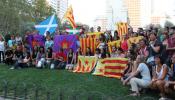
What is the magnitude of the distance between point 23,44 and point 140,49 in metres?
8.75

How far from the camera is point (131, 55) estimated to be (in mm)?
14023

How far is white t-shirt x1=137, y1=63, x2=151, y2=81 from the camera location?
458 inches

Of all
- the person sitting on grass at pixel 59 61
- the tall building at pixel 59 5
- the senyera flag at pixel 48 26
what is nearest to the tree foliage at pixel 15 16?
the senyera flag at pixel 48 26

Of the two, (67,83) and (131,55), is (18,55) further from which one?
(131,55)

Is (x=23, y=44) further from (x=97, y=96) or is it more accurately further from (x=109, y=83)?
(x=97, y=96)

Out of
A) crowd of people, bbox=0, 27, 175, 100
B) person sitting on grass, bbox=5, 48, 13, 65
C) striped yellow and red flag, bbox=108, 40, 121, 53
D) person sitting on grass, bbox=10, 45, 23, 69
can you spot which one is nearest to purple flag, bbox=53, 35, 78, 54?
crowd of people, bbox=0, 27, 175, 100

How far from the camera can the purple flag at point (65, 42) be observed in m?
18.9

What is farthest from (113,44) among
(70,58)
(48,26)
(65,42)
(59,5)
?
(59,5)

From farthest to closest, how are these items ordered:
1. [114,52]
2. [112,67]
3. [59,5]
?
[59,5], [114,52], [112,67]

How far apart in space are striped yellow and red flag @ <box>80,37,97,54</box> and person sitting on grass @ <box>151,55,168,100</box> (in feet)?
24.0

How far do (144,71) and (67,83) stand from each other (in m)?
3.38

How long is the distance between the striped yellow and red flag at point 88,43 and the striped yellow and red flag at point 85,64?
2.74 feet

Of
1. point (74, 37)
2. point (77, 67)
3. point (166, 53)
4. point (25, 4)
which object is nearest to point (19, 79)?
point (77, 67)

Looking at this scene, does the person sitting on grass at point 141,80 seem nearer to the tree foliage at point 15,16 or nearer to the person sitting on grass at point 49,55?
the person sitting on grass at point 49,55
